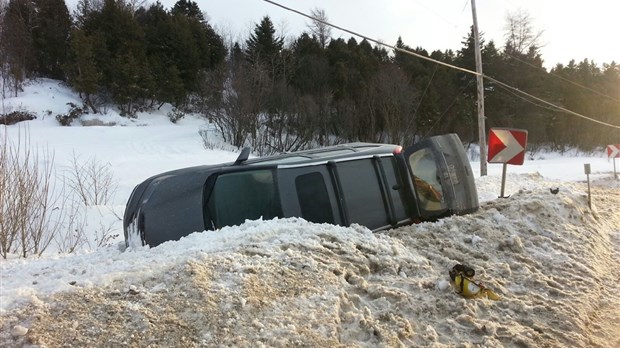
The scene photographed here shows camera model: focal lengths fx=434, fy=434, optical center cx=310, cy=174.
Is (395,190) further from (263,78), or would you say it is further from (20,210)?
(263,78)

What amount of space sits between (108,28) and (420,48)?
1290 inches

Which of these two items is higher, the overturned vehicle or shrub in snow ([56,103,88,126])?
shrub in snow ([56,103,88,126])

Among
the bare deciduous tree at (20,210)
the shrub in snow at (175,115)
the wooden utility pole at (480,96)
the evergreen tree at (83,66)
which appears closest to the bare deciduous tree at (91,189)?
the bare deciduous tree at (20,210)

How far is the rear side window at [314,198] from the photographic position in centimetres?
483

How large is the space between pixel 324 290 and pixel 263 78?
30.8 m

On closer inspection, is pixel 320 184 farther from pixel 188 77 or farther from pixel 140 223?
pixel 188 77

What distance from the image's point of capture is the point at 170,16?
139 ft

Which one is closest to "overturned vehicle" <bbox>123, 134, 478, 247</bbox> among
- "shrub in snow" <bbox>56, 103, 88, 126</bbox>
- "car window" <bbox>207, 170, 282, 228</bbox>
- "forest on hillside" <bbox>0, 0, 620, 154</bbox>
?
"car window" <bbox>207, 170, 282, 228</bbox>

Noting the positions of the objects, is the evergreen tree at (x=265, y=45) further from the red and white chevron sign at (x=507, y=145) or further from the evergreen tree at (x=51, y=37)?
the red and white chevron sign at (x=507, y=145)

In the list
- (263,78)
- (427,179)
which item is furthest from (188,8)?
(427,179)

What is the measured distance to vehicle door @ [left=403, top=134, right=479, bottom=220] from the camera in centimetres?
589

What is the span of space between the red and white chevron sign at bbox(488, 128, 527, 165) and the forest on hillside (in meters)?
22.1

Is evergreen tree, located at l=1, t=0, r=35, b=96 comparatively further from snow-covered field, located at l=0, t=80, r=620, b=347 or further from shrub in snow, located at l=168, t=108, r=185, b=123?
snow-covered field, located at l=0, t=80, r=620, b=347

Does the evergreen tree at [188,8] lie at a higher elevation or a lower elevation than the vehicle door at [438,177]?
higher
